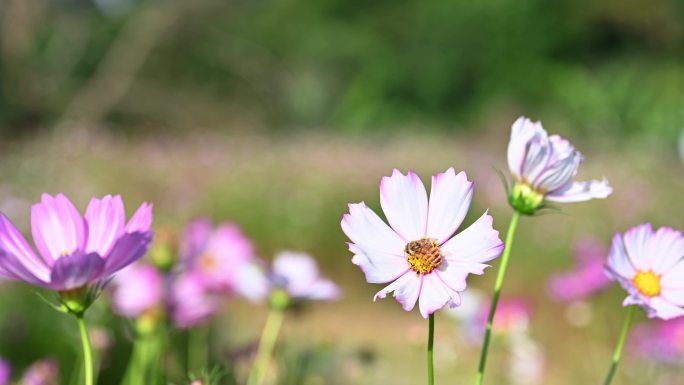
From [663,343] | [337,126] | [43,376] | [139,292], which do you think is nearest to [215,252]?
[139,292]

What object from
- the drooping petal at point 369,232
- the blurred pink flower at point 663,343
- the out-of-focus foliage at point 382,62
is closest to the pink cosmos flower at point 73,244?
the drooping petal at point 369,232

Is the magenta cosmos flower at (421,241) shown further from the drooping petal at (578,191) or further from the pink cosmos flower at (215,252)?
the pink cosmos flower at (215,252)

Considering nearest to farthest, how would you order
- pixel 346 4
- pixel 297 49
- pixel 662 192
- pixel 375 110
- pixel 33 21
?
pixel 662 192, pixel 33 21, pixel 375 110, pixel 297 49, pixel 346 4

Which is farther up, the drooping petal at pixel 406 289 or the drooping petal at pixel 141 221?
the drooping petal at pixel 406 289

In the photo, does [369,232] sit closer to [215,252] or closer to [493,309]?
[493,309]

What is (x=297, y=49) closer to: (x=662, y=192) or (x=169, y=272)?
(x=662, y=192)

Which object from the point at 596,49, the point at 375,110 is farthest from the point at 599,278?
the point at 596,49
